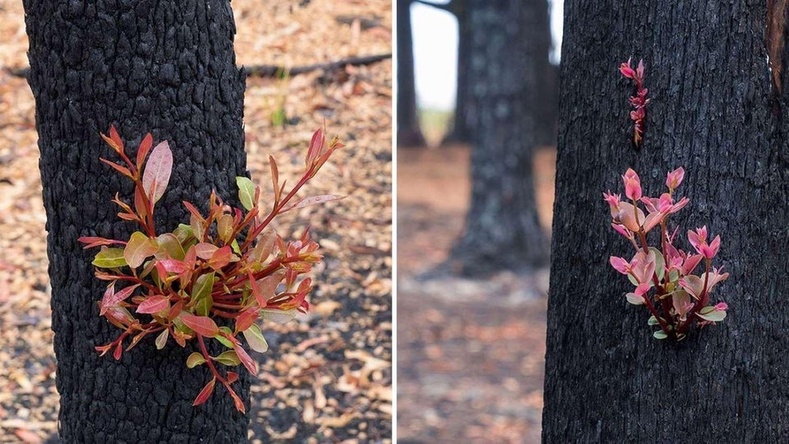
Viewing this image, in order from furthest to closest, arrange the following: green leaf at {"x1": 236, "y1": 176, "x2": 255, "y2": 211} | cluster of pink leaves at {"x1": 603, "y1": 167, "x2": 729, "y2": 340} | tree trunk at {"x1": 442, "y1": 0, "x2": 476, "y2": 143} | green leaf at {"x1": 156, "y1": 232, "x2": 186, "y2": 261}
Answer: tree trunk at {"x1": 442, "y1": 0, "x2": 476, "y2": 143} → green leaf at {"x1": 236, "y1": 176, "x2": 255, "y2": 211} → green leaf at {"x1": 156, "y1": 232, "x2": 186, "y2": 261} → cluster of pink leaves at {"x1": 603, "y1": 167, "x2": 729, "y2": 340}

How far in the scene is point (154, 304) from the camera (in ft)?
5.25

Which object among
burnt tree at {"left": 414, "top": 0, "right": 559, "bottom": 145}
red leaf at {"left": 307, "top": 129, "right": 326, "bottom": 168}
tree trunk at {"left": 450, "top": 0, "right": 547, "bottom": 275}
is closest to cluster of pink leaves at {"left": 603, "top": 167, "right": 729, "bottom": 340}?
red leaf at {"left": 307, "top": 129, "right": 326, "bottom": 168}

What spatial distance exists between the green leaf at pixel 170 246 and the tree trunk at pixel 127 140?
12cm

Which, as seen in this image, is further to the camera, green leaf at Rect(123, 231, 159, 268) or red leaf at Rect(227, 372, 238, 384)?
red leaf at Rect(227, 372, 238, 384)

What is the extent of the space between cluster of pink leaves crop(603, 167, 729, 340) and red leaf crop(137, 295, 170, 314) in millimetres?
852

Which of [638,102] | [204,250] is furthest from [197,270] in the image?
[638,102]

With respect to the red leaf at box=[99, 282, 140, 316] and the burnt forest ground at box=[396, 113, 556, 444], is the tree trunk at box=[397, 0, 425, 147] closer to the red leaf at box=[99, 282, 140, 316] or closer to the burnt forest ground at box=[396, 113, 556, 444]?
the burnt forest ground at box=[396, 113, 556, 444]

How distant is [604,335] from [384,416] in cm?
200

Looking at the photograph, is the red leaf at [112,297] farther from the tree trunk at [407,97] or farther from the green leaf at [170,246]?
the tree trunk at [407,97]

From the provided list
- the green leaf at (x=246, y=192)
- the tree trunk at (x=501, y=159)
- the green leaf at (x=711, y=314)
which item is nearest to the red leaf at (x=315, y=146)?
the green leaf at (x=246, y=192)

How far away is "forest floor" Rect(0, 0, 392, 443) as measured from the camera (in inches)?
143

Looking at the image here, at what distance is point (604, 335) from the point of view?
1.81m

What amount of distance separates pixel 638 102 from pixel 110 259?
1.12 m

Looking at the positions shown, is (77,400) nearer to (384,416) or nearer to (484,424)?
(384,416)
